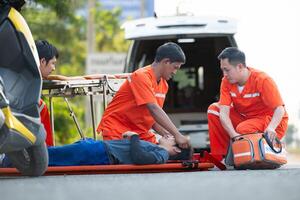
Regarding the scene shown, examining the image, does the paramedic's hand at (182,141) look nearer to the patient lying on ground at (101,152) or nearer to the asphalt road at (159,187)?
the patient lying on ground at (101,152)

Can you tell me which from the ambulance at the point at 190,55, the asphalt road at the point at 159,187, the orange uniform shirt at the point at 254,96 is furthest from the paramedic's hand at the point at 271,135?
the ambulance at the point at 190,55

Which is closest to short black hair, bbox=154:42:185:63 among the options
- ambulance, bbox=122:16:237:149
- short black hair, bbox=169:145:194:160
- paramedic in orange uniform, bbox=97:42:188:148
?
paramedic in orange uniform, bbox=97:42:188:148

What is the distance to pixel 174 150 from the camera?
281 inches

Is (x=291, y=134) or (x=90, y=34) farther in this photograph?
(x=291, y=134)

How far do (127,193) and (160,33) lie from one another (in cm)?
698

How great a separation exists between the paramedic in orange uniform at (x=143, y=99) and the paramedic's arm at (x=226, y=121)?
0.46 meters

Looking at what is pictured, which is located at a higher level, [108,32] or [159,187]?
[159,187]

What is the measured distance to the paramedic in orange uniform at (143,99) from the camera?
7.33 m

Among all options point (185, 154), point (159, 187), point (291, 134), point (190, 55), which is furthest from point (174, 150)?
point (291, 134)

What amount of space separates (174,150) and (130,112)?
0.59 metres

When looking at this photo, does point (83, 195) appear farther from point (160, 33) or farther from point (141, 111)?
point (160, 33)

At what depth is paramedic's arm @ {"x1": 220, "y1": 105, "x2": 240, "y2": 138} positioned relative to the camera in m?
7.51

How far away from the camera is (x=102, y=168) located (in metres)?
6.37

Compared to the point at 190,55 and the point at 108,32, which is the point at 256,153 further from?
the point at 108,32
